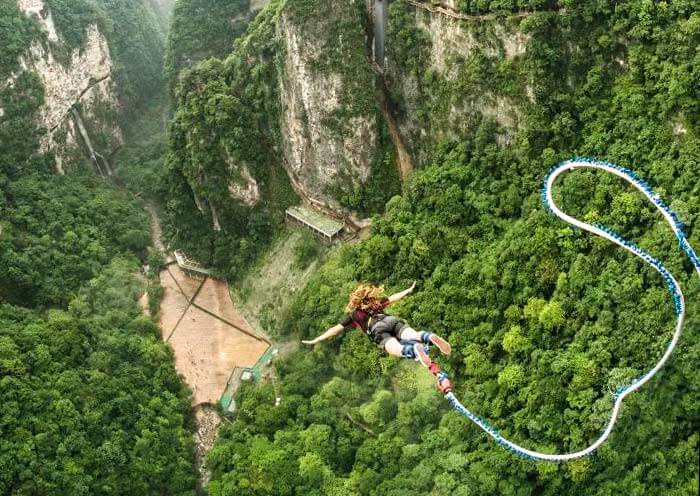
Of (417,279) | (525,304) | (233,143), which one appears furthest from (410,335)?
(233,143)

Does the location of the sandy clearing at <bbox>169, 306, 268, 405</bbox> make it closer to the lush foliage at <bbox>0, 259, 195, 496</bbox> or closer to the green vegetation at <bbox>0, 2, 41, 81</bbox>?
the lush foliage at <bbox>0, 259, 195, 496</bbox>

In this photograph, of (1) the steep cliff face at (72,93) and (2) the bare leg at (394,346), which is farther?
(1) the steep cliff face at (72,93)

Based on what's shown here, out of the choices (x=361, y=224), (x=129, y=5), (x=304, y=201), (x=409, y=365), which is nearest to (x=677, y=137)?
(x=409, y=365)

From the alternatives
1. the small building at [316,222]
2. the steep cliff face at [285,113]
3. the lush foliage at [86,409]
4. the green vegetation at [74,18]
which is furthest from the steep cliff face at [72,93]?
the small building at [316,222]

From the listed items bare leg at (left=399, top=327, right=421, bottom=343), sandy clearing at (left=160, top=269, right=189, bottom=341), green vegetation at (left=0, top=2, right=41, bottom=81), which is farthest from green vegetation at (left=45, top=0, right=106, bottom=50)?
bare leg at (left=399, top=327, right=421, bottom=343)

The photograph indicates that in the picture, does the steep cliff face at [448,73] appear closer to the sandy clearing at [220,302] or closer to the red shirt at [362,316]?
the sandy clearing at [220,302]
